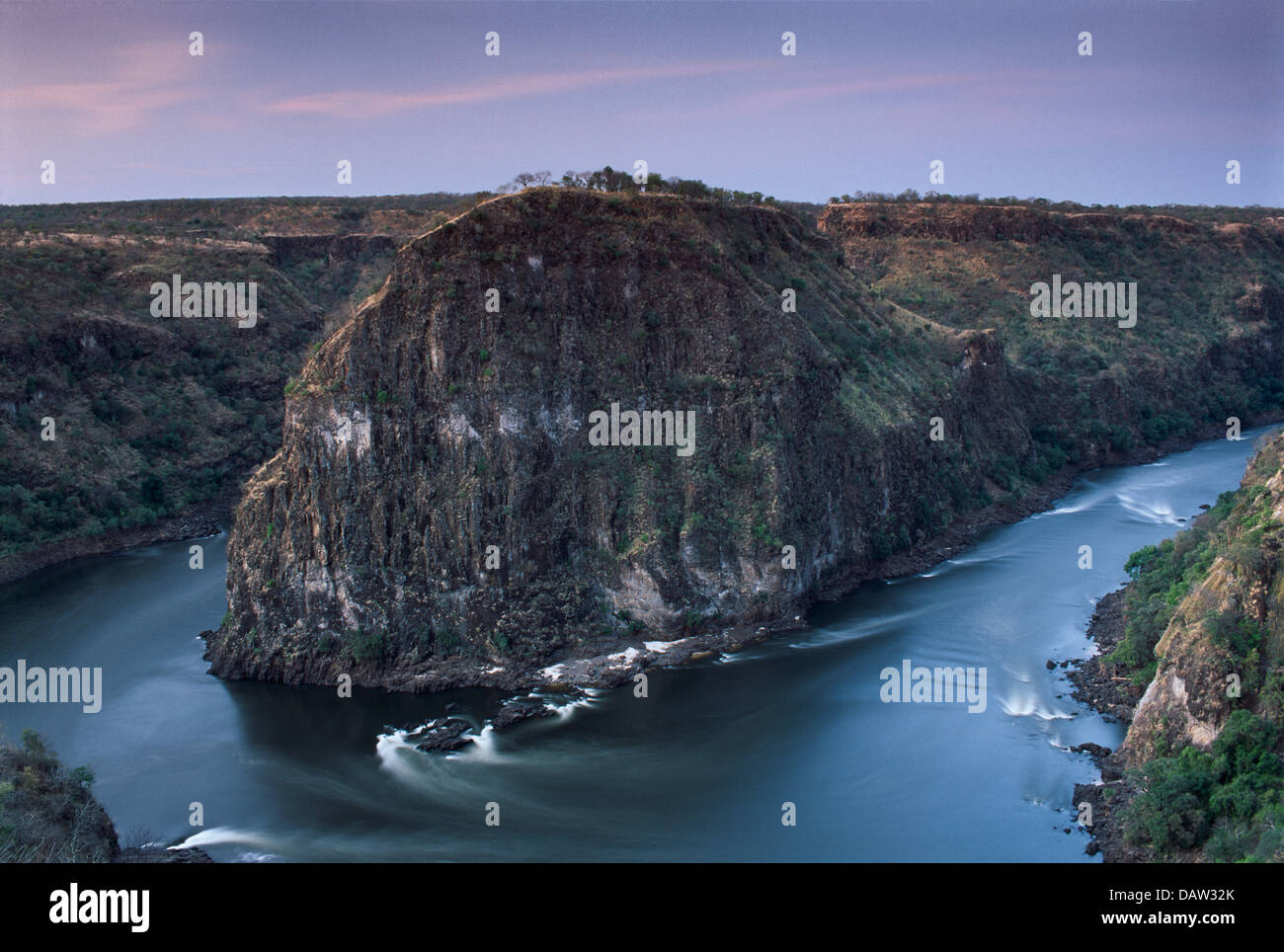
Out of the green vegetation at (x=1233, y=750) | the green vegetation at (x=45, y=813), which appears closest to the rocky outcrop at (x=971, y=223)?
the green vegetation at (x=1233, y=750)

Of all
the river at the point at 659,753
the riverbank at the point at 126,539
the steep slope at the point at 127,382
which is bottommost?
the river at the point at 659,753

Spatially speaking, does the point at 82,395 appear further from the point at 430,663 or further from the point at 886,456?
the point at 886,456

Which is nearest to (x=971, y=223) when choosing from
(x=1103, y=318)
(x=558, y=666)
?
(x=1103, y=318)

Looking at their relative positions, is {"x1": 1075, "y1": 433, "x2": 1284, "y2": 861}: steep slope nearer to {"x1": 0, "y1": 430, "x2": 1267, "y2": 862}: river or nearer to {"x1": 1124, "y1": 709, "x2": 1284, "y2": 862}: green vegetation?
{"x1": 1124, "y1": 709, "x2": 1284, "y2": 862}: green vegetation

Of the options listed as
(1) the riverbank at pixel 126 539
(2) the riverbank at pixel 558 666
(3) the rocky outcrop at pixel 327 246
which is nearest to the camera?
(2) the riverbank at pixel 558 666

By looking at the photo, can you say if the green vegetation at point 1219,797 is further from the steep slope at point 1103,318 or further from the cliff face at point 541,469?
the steep slope at point 1103,318

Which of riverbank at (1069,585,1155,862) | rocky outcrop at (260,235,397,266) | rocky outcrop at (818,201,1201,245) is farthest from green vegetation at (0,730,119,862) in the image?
rocky outcrop at (818,201,1201,245)
